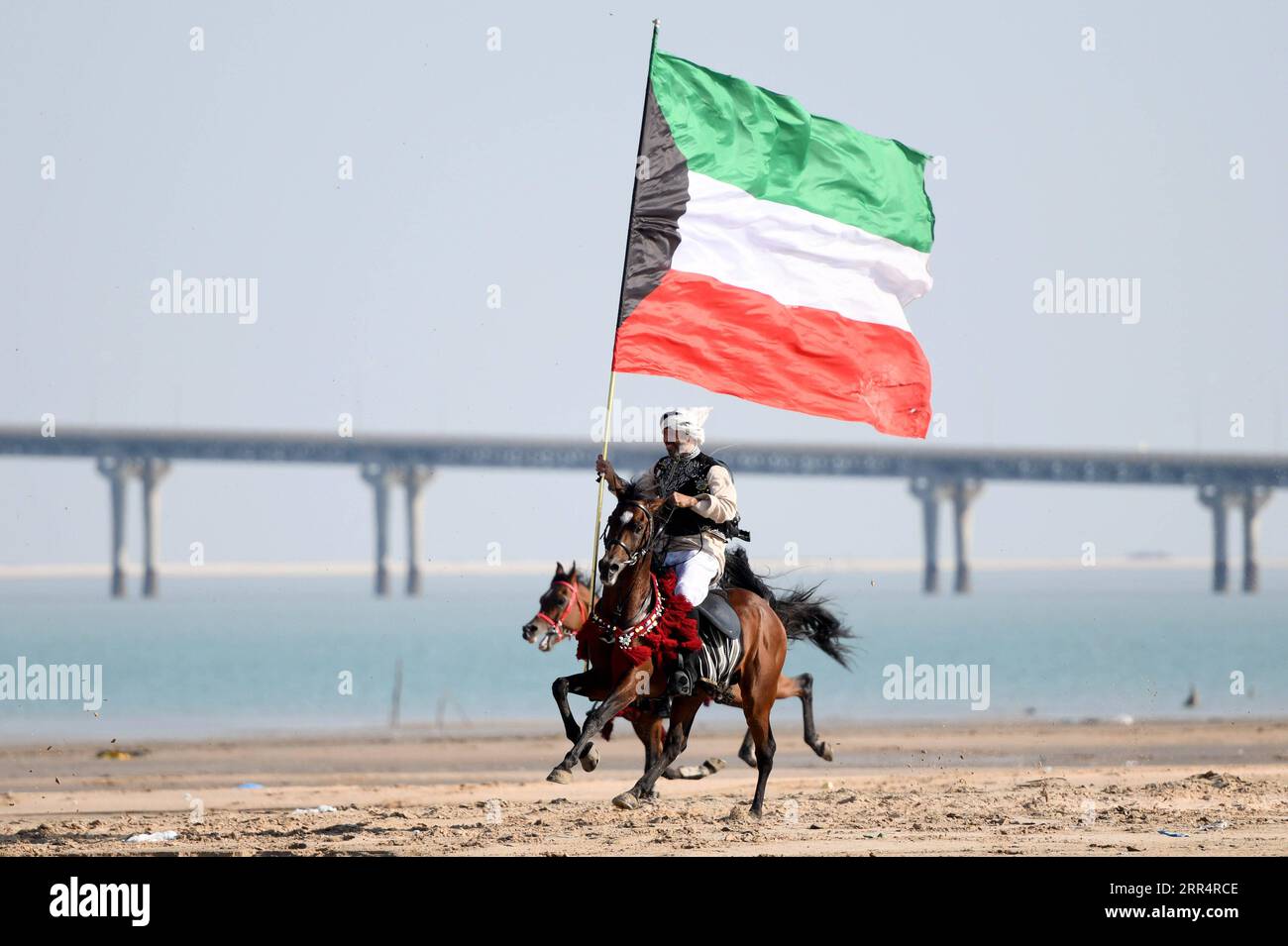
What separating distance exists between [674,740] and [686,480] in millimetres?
1960

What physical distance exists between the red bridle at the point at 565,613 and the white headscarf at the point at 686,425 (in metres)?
1.31

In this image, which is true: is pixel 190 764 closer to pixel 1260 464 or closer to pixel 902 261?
pixel 902 261

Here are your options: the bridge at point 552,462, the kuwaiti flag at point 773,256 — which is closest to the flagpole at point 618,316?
the kuwaiti flag at point 773,256

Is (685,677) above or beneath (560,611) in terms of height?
beneath

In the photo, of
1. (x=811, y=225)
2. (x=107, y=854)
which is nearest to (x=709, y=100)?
(x=811, y=225)

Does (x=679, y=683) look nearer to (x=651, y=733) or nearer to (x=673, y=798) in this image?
(x=651, y=733)

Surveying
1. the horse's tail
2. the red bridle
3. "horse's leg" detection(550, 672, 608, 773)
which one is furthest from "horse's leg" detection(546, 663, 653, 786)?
the horse's tail

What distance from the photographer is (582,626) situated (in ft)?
45.4

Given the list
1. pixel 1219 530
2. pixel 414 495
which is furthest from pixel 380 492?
pixel 1219 530

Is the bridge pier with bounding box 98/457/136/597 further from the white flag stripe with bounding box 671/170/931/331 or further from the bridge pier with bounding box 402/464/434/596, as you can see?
the white flag stripe with bounding box 671/170/931/331

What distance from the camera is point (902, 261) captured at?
16.0m

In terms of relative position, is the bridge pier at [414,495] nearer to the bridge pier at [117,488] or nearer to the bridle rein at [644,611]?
the bridge pier at [117,488]

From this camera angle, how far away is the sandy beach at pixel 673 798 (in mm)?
13203

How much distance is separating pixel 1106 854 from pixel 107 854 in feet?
20.9
